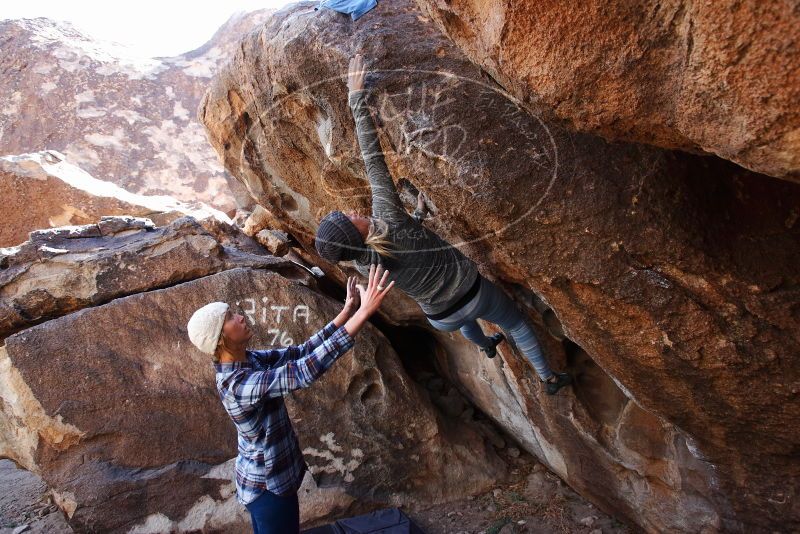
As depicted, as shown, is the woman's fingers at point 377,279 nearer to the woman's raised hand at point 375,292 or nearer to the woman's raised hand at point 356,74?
the woman's raised hand at point 375,292

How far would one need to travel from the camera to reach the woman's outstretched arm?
2.36 m

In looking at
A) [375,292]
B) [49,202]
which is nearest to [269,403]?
[375,292]

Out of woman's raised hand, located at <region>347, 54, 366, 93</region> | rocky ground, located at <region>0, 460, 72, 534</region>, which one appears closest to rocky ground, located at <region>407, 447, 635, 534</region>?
rocky ground, located at <region>0, 460, 72, 534</region>

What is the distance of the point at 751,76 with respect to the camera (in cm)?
118

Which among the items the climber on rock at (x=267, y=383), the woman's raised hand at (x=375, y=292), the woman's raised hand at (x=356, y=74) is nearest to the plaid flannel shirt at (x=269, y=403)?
the climber on rock at (x=267, y=383)

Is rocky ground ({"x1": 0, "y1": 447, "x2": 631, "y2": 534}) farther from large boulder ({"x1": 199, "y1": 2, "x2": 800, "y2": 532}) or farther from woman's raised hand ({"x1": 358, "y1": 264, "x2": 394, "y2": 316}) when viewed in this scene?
woman's raised hand ({"x1": 358, "y1": 264, "x2": 394, "y2": 316})

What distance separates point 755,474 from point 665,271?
4.09 feet

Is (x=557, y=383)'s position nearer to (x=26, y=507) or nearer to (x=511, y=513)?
(x=511, y=513)

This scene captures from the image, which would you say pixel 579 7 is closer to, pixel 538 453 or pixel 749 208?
pixel 749 208

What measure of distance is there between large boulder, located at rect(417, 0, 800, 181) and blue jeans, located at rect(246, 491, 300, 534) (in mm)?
1726

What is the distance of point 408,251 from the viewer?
2.50m

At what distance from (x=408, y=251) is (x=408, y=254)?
0.04 ft

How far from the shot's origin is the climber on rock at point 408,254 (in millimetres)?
2334

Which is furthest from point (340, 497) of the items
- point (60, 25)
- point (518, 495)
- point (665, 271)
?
point (60, 25)
